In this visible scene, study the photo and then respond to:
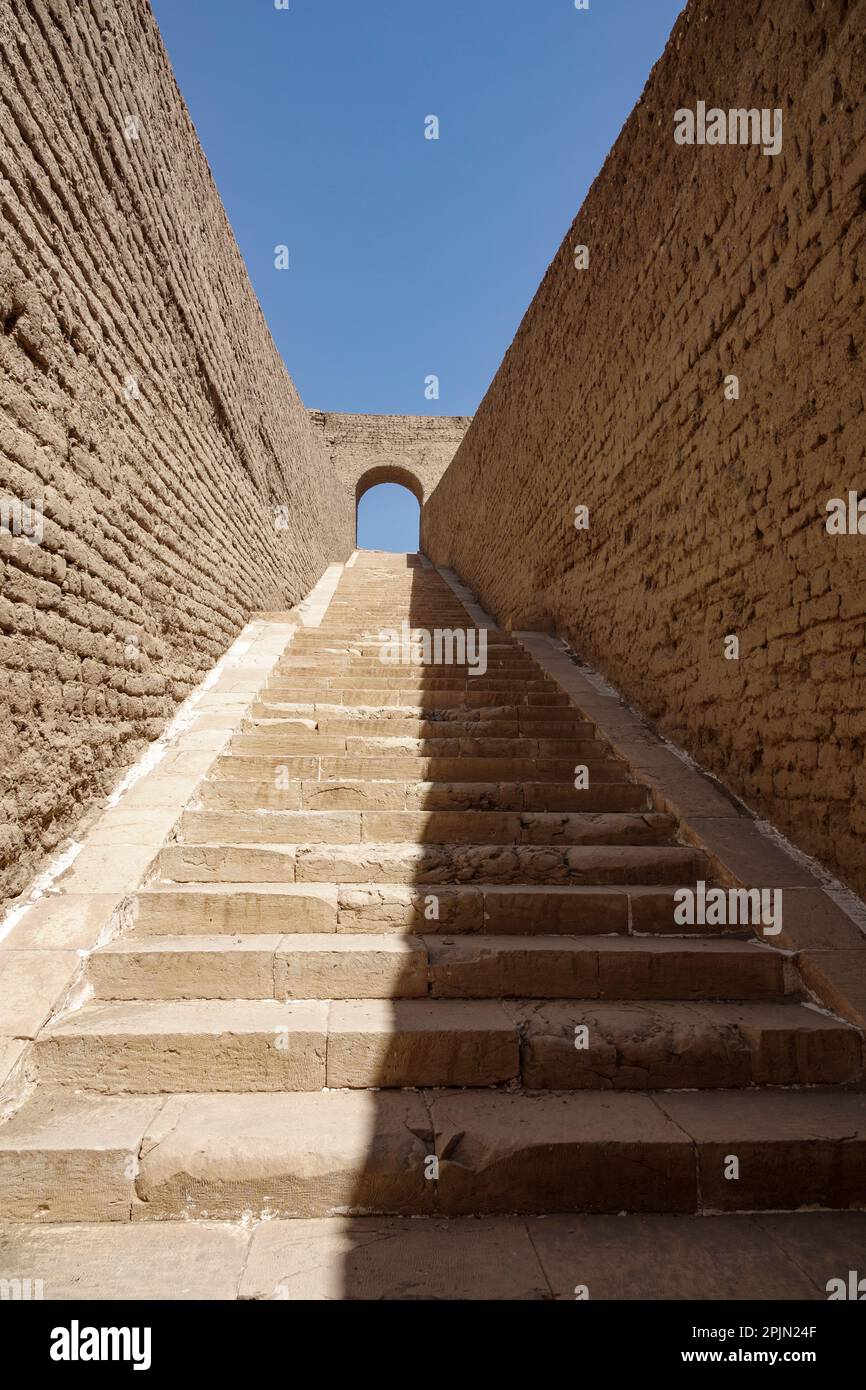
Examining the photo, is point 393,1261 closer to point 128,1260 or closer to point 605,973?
point 128,1260

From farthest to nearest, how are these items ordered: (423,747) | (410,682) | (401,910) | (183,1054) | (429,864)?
(410,682) < (423,747) < (429,864) < (401,910) < (183,1054)

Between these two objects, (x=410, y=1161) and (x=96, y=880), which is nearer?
(x=410, y=1161)

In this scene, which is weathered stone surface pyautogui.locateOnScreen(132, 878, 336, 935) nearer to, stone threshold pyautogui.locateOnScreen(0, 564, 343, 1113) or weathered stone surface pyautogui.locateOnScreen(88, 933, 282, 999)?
stone threshold pyautogui.locateOnScreen(0, 564, 343, 1113)

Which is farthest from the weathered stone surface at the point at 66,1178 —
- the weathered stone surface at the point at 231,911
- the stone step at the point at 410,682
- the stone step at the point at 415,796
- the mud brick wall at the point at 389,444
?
the mud brick wall at the point at 389,444

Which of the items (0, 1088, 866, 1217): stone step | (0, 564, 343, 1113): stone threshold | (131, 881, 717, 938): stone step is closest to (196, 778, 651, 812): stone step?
(0, 564, 343, 1113): stone threshold

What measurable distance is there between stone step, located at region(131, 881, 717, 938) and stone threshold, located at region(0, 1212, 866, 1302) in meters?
1.23

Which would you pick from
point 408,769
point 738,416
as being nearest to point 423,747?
point 408,769

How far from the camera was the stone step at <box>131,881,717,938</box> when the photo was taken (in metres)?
3.15

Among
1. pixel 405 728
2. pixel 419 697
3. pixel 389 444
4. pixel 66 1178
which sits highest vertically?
pixel 389 444

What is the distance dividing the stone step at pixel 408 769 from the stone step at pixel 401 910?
3.46 ft

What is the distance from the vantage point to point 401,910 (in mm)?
3250

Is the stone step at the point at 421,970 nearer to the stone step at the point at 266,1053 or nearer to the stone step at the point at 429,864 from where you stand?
the stone step at the point at 266,1053

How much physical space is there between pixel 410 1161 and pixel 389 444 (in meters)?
22.7
